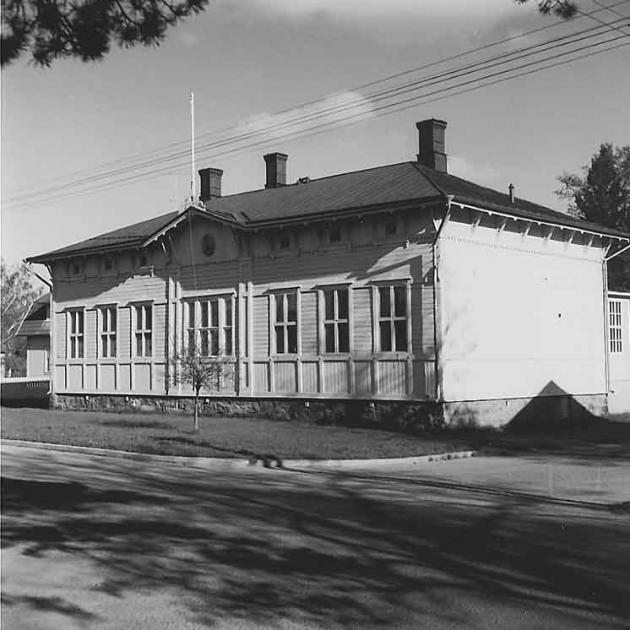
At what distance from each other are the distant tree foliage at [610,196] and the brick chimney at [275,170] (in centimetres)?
2010

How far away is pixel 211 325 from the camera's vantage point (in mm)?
27953

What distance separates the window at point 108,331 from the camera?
31281 mm

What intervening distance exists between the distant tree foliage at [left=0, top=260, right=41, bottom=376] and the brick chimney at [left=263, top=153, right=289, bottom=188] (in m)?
30.6

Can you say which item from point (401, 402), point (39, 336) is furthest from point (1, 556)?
point (39, 336)

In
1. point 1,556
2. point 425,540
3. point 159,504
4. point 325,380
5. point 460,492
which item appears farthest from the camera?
point 325,380

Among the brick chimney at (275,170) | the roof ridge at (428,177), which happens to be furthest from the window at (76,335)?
the roof ridge at (428,177)

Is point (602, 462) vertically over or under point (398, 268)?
under

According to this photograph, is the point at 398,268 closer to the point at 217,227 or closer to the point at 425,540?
the point at 217,227

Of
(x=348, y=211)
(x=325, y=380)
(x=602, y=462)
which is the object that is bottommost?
(x=602, y=462)

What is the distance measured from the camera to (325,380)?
24672 mm

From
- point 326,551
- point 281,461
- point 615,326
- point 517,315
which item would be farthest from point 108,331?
point 326,551

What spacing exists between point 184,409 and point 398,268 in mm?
9332

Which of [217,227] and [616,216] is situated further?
[616,216]

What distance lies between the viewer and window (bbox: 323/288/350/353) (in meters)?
24.4
